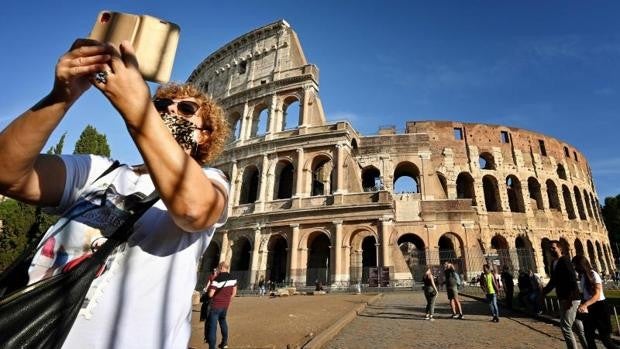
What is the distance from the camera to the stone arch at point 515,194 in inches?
1049

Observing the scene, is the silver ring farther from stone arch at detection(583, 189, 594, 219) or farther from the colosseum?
stone arch at detection(583, 189, 594, 219)

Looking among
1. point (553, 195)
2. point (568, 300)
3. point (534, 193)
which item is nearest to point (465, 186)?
point (534, 193)

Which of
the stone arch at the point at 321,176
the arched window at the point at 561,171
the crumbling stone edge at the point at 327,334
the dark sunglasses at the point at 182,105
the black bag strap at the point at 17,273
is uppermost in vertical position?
Result: the arched window at the point at 561,171

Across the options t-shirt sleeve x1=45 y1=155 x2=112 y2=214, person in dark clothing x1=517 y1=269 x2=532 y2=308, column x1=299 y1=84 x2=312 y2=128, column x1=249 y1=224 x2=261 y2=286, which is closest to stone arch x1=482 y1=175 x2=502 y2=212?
column x1=299 y1=84 x2=312 y2=128

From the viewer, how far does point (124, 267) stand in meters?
0.99

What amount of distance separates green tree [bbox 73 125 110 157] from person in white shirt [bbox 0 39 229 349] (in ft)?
50.3

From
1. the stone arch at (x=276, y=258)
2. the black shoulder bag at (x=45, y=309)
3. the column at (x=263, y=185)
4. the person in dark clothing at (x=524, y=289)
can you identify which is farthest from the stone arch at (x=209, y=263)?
the black shoulder bag at (x=45, y=309)

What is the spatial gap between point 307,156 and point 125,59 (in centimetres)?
2055

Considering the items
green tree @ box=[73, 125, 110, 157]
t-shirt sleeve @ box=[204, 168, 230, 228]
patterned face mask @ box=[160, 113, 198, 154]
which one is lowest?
t-shirt sleeve @ box=[204, 168, 230, 228]

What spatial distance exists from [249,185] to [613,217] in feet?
149

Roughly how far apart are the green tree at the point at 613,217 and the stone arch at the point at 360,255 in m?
36.8

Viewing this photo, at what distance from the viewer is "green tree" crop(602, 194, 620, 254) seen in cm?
4041

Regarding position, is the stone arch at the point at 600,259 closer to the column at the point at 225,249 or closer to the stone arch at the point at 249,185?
the stone arch at the point at 249,185

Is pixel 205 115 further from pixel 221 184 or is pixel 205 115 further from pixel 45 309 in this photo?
pixel 45 309
